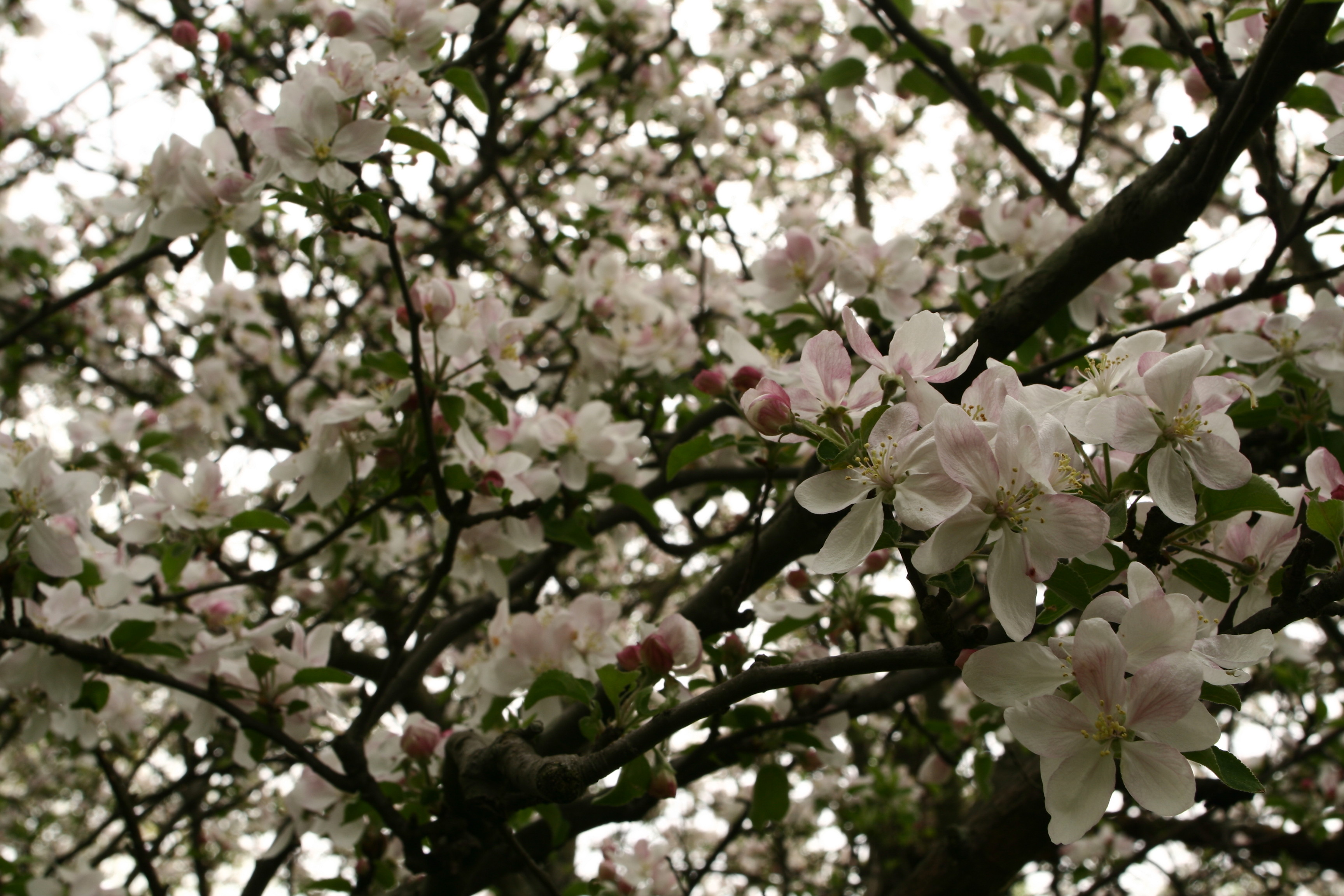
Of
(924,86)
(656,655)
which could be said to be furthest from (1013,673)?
(924,86)

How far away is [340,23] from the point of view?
161 cm

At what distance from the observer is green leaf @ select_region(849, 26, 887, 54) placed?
2098mm

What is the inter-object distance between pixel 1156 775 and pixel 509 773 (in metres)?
0.75

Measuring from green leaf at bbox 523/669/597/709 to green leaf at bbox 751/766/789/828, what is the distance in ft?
1.81

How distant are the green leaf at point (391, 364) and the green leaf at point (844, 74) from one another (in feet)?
4.30

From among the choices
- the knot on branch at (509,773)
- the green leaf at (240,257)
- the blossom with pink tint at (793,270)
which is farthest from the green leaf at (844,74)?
the knot on branch at (509,773)

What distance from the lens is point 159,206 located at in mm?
1766

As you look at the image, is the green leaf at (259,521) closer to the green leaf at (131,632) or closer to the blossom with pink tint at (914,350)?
the green leaf at (131,632)

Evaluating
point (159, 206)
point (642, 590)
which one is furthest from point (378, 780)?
point (642, 590)

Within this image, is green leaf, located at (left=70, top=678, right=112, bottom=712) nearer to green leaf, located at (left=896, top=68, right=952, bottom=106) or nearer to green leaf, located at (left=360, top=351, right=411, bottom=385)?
green leaf, located at (left=360, top=351, right=411, bottom=385)

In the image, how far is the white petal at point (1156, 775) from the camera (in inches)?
31.0

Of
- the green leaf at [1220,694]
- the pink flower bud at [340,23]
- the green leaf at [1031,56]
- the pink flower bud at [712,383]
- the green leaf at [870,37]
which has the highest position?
the green leaf at [870,37]

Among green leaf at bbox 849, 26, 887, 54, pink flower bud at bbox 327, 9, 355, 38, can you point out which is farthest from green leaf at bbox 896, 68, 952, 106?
pink flower bud at bbox 327, 9, 355, 38

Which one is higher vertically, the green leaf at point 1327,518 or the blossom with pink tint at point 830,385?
the blossom with pink tint at point 830,385
